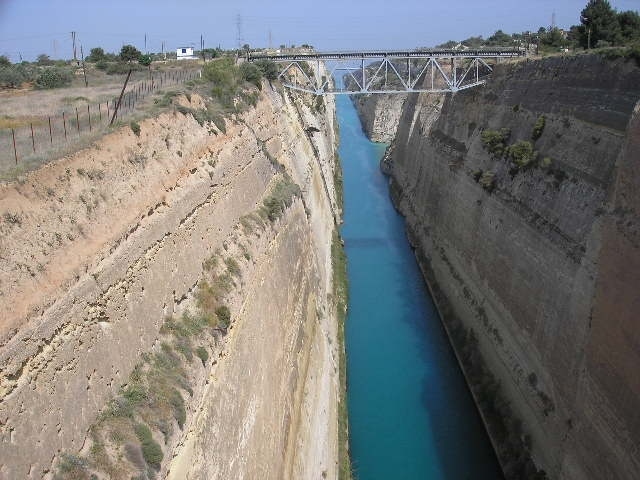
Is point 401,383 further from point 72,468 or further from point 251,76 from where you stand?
point 72,468

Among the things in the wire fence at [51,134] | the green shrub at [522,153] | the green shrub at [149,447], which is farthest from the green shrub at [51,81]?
the green shrub at [149,447]

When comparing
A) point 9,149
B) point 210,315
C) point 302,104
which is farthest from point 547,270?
point 302,104

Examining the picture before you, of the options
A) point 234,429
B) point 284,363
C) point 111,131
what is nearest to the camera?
point 234,429

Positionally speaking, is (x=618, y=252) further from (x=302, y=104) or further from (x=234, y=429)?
(x=302, y=104)

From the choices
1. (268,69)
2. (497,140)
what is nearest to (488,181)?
(497,140)

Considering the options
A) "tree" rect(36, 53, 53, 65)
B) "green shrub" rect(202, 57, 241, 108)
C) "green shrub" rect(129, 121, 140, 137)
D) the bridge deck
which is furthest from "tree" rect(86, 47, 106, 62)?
"green shrub" rect(129, 121, 140, 137)

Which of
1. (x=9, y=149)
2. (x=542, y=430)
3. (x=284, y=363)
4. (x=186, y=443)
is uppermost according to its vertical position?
(x=9, y=149)
